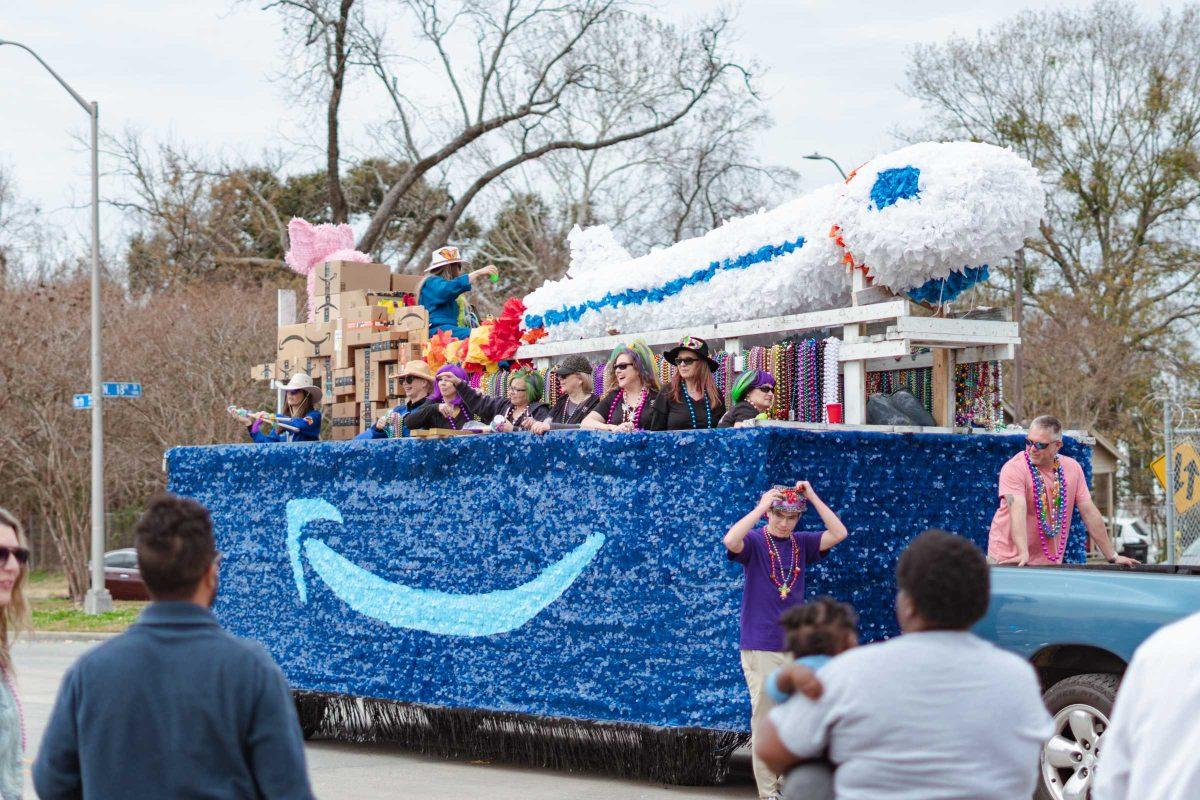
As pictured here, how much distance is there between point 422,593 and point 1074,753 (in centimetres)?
446

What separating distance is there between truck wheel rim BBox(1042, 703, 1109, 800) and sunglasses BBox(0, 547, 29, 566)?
15.2 feet

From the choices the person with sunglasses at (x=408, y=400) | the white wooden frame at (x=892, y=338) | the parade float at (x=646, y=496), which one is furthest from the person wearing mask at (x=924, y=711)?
the person with sunglasses at (x=408, y=400)

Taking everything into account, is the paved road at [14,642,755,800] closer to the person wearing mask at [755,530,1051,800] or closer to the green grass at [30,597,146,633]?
the person wearing mask at [755,530,1051,800]

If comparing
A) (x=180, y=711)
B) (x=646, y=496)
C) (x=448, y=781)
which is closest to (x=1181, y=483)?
(x=646, y=496)

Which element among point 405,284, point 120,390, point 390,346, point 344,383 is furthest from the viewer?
point 120,390

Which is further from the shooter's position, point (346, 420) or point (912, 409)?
point (346, 420)

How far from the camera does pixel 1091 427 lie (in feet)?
111

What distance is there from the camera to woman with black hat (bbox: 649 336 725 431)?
9.20 meters

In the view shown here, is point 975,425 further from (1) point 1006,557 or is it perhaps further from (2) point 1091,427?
(2) point 1091,427

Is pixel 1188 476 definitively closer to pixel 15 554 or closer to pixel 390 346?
pixel 390 346

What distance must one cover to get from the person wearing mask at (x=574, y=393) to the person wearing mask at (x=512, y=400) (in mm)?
201

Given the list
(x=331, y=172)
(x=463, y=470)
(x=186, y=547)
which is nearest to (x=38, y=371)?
(x=331, y=172)

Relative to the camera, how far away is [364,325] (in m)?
12.3

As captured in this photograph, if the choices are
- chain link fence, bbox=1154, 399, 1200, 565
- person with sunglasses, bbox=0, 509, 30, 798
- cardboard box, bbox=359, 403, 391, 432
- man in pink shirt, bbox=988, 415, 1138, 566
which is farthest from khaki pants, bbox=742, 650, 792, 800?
chain link fence, bbox=1154, 399, 1200, 565
